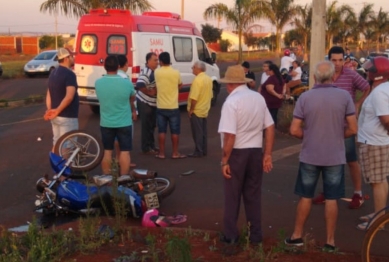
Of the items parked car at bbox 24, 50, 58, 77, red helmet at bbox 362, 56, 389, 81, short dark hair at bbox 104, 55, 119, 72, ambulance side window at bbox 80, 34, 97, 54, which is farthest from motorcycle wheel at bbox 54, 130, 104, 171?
parked car at bbox 24, 50, 58, 77

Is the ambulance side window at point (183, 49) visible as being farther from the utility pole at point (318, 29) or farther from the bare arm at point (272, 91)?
the bare arm at point (272, 91)

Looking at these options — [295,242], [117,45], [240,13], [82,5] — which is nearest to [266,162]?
[295,242]

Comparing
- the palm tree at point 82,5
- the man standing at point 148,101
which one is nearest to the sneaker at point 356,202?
the man standing at point 148,101

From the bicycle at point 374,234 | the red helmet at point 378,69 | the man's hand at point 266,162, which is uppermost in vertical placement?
the red helmet at point 378,69

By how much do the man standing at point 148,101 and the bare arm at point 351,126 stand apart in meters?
5.59

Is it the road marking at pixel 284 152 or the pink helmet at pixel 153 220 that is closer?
the pink helmet at pixel 153 220

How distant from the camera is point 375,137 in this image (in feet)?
21.2

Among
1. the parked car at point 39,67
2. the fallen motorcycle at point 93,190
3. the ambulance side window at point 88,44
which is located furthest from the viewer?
the parked car at point 39,67

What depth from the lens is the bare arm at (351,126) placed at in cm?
580

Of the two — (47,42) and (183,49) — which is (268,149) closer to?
(183,49)

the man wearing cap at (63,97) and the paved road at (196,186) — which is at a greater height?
the man wearing cap at (63,97)

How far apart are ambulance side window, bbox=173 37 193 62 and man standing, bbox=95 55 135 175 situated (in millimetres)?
9008

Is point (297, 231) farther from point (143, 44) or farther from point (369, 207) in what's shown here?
point (143, 44)

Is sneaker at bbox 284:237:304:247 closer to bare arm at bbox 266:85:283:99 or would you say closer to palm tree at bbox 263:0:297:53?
bare arm at bbox 266:85:283:99
